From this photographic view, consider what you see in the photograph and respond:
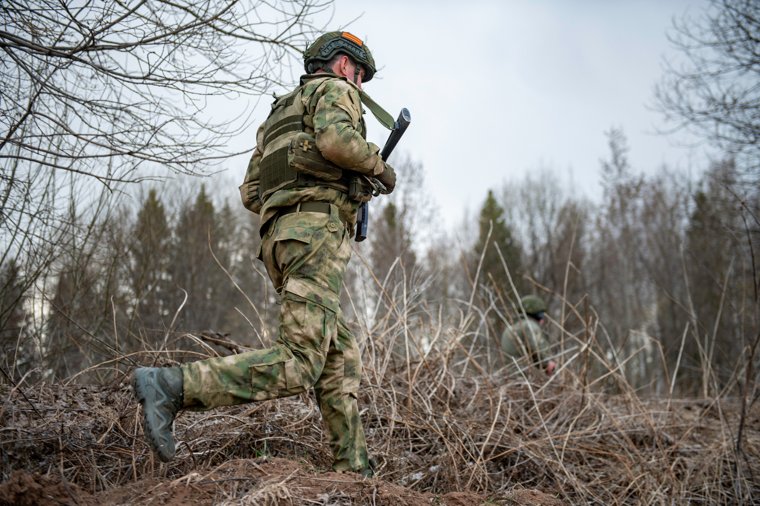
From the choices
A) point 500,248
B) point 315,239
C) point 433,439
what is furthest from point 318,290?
point 500,248

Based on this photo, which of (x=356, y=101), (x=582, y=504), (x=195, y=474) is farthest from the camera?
(x=582, y=504)

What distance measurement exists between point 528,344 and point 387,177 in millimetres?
2657

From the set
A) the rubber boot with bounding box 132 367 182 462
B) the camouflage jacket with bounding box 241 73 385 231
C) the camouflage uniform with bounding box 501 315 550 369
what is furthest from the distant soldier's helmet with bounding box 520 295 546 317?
the rubber boot with bounding box 132 367 182 462

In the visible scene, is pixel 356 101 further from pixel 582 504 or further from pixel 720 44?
pixel 720 44

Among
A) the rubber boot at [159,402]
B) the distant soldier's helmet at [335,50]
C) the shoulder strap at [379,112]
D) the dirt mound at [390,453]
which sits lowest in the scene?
the dirt mound at [390,453]

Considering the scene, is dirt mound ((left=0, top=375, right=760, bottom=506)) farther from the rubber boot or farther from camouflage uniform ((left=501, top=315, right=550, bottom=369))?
camouflage uniform ((left=501, top=315, right=550, bottom=369))

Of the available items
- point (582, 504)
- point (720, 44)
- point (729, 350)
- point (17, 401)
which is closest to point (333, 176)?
point (17, 401)

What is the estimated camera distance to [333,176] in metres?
2.99

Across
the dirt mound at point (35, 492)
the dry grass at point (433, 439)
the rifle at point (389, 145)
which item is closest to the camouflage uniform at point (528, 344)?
the dry grass at point (433, 439)

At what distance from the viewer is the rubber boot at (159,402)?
235 cm

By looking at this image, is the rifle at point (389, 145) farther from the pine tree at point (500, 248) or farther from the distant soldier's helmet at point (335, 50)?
the pine tree at point (500, 248)

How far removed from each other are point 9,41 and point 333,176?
2.00 meters

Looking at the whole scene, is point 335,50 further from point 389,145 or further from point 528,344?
point 528,344

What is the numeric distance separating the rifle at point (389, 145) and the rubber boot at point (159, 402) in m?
1.13
